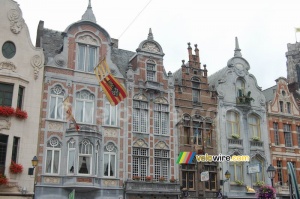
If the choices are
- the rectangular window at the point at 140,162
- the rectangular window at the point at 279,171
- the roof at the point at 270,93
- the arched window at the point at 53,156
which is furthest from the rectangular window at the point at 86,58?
the rectangular window at the point at 279,171

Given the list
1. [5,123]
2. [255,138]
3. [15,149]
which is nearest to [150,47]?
[255,138]

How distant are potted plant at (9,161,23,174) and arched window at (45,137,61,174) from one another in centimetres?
198

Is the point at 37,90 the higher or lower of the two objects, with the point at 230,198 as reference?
higher

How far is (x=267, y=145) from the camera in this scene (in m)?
37.8

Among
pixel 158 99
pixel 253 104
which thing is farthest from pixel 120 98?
pixel 253 104

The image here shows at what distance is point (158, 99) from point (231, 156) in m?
7.82

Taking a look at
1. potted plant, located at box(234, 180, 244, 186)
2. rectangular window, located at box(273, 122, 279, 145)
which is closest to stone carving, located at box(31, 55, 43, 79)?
potted plant, located at box(234, 180, 244, 186)

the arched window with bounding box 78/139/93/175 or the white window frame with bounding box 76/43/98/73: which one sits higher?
the white window frame with bounding box 76/43/98/73

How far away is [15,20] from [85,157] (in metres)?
11.1

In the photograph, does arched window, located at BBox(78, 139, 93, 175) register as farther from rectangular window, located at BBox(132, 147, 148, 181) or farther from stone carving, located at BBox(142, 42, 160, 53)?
stone carving, located at BBox(142, 42, 160, 53)

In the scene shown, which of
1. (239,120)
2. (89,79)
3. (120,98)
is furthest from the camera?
(239,120)

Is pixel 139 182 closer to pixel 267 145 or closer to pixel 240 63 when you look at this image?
pixel 267 145

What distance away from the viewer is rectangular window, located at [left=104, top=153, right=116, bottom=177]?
30.3m

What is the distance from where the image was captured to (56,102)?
3014 cm
